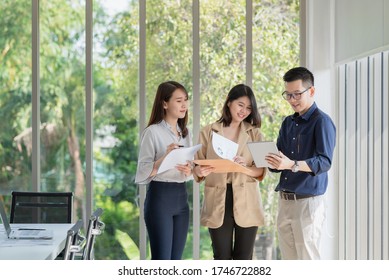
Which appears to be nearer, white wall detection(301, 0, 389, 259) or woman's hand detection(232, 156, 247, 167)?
woman's hand detection(232, 156, 247, 167)

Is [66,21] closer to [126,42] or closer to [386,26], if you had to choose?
[126,42]

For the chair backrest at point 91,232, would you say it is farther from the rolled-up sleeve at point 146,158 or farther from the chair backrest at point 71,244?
the rolled-up sleeve at point 146,158

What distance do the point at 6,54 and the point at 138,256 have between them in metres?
1.97

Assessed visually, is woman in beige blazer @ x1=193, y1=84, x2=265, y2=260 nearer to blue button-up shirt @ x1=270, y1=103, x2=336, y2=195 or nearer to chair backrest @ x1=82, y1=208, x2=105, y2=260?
blue button-up shirt @ x1=270, y1=103, x2=336, y2=195

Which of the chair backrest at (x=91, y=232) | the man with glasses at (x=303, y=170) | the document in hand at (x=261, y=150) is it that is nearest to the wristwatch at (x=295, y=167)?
the man with glasses at (x=303, y=170)

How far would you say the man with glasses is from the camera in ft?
14.0

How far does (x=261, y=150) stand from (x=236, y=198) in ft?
1.38

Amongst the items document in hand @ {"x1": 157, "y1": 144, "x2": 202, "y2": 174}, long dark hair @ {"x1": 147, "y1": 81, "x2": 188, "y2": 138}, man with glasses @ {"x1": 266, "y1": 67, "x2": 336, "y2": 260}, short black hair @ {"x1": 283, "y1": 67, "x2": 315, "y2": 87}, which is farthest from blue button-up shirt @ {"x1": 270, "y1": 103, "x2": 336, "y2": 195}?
long dark hair @ {"x1": 147, "y1": 81, "x2": 188, "y2": 138}

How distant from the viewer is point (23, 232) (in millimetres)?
4418

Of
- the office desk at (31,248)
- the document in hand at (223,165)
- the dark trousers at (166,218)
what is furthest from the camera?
the dark trousers at (166,218)

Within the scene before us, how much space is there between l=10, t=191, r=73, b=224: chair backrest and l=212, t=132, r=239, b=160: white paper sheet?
118cm

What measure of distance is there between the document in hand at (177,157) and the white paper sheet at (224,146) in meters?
0.16

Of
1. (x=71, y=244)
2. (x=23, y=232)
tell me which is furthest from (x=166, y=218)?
(x=71, y=244)

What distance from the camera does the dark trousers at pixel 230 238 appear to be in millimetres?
4664
